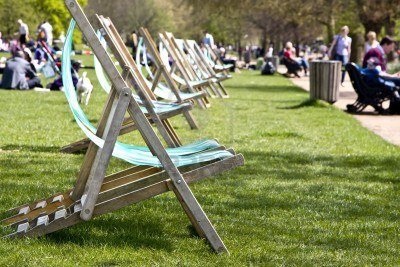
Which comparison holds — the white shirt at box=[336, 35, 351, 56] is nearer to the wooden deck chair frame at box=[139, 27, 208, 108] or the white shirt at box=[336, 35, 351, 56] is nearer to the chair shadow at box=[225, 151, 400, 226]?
the wooden deck chair frame at box=[139, 27, 208, 108]

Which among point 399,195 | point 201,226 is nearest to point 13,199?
point 201,226

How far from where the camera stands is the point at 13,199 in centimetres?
663

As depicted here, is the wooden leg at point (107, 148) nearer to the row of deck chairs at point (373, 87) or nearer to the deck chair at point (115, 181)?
the deck chair at point (115, 181)

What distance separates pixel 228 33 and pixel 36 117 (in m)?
74.3

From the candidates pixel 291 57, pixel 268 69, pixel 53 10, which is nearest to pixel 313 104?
pixel 291 57

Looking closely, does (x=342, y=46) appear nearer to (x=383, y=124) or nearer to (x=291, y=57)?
(x=383, y=124)

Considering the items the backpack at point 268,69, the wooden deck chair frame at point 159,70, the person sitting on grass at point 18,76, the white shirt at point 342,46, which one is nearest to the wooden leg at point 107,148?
the wooden deck chair frame at point 159,70

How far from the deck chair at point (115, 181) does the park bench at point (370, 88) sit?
10.9 m

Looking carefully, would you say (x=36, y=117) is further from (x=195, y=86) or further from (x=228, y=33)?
(x=228, y=33)

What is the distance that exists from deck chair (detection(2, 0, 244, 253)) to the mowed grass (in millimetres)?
153

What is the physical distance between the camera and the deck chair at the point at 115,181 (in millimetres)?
5016

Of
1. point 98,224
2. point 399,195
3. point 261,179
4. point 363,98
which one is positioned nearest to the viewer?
point 98,224

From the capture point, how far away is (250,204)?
6.77m

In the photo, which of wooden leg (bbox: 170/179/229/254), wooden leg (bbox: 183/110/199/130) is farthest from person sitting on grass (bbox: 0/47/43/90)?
wooden leg (bbox: 170/179/229/254)
